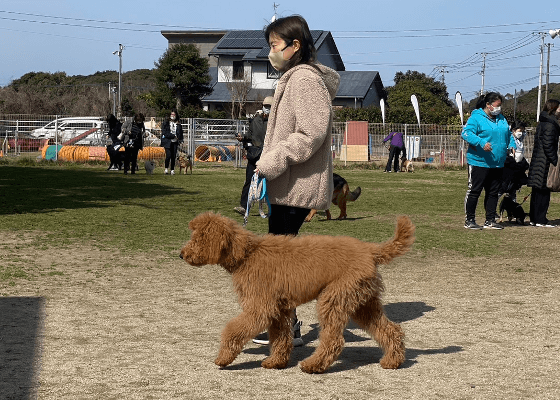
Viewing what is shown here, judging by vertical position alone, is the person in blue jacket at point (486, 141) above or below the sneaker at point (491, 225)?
above

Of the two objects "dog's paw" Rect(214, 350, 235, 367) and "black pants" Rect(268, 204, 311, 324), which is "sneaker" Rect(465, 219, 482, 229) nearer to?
"black pants" Rect(268, 204, 311, 324)

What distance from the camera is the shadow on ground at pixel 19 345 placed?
3969 millimetres

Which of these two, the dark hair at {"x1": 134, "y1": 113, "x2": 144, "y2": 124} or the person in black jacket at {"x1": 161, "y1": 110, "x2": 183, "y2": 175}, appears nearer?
the person in black jacket at {"x1": 161, "y1": 110, "x2": 183, "y2": 175}

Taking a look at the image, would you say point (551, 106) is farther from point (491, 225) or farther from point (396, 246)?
point (396, 246)

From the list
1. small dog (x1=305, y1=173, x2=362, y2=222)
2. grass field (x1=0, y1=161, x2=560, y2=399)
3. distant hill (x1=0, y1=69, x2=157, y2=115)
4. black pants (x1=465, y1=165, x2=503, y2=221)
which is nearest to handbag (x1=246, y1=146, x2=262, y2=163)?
grass field (x1=0, y1=161, x2=560, y2=399)

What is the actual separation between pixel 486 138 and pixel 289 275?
7.47m

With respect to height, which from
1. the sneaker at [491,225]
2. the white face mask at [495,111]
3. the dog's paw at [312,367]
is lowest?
the sneaker at [491,225]

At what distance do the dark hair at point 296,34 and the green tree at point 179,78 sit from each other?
2388 inches

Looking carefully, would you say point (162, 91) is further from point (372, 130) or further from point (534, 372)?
point (534, 372)

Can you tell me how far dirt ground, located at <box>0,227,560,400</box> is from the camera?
4.05m

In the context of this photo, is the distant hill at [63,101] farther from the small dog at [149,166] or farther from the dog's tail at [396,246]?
the dog's tail at [396,246]

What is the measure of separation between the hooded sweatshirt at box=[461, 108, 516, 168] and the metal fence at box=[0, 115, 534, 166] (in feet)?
74.8

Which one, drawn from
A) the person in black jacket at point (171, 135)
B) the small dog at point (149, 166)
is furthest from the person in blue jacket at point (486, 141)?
the small dog at point (149, 166)

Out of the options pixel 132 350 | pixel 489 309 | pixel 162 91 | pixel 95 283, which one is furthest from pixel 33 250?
pixel 162 91
